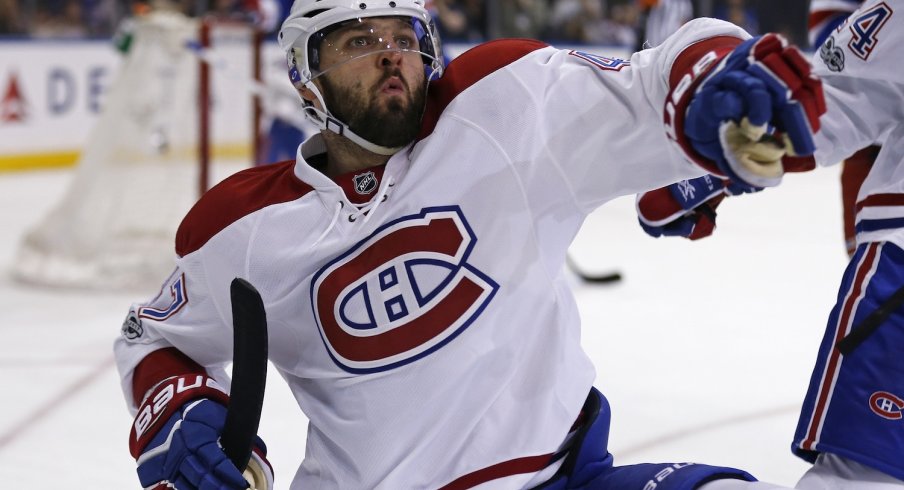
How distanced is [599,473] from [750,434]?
1.34m

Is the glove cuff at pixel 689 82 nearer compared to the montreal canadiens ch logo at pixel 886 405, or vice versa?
the glove cuff at pixel 689 82

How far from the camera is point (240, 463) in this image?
1519 mm

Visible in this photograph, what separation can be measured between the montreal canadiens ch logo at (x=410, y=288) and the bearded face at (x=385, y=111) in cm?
11

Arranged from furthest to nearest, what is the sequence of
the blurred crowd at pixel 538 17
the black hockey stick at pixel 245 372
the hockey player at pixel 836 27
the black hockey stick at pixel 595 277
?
the blurred crowd at pixel 538 17
the black hockey stick at pixel 595 277
the hockey player at pixel 836 27
the black hockey stick at pixel 245 372

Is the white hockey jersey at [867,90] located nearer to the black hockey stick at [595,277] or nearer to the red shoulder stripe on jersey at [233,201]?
the red shoulder stripe on jersey at [233,201]

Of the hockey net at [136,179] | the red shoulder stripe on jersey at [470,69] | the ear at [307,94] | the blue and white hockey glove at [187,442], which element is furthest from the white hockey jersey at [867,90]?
the hockey net at [136,179]

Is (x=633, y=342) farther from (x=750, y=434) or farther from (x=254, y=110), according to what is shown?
(x=254, y=110)

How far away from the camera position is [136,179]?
15.1 feet

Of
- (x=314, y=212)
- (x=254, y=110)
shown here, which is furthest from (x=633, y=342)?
(x=254, y=110)

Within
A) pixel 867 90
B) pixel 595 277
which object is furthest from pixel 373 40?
pixel 595 277

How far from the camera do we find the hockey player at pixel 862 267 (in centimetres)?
167

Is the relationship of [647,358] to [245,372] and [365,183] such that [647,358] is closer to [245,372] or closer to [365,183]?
[365,183]

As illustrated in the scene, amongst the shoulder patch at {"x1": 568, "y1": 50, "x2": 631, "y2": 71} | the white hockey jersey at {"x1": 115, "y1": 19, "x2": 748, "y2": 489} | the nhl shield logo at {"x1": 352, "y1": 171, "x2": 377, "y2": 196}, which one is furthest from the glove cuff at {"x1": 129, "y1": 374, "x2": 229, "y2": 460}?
the shoulder patch at {"x1": 568, "y1": 50, "x2": 631, "y2": 71}

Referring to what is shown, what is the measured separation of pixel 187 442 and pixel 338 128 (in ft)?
1.41
